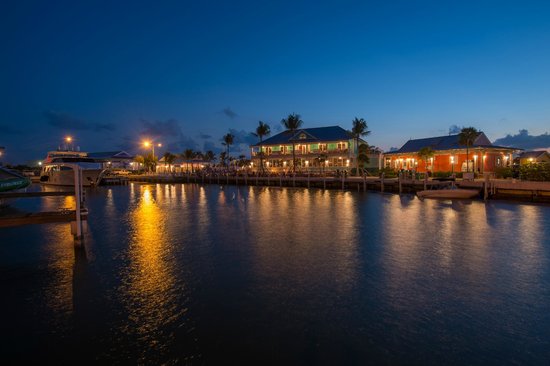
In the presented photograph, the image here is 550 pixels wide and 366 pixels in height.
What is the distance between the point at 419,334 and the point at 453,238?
10488 millimetres

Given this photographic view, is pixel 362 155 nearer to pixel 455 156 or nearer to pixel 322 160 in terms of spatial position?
pixel 322 160

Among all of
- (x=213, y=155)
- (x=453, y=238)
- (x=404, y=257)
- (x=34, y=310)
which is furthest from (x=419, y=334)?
(x=213, y=155)

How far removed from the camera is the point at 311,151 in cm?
6700

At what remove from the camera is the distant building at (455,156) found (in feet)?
167

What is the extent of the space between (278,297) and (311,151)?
59464 mm

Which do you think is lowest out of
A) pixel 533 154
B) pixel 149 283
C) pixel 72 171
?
pixel 149 283

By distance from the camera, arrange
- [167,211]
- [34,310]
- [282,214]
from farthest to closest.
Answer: [167,211] → [282,214] → [34,310]

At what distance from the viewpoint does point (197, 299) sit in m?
8.59

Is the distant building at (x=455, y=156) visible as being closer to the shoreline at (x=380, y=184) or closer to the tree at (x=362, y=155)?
the tree at (x=362, y=155)

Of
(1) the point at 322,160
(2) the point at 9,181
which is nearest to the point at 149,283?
(2) the point at 9,181

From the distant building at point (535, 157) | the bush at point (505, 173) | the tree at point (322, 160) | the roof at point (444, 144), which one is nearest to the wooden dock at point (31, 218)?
the bush at point (505, 173)

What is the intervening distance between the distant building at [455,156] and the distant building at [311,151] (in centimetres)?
843

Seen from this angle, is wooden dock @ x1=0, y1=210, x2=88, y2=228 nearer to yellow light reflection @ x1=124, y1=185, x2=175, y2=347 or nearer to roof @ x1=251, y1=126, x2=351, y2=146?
yellow light reflection @ x1=124, y1=185, x2=175, y2=347

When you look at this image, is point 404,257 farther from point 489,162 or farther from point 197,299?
point 489,162
